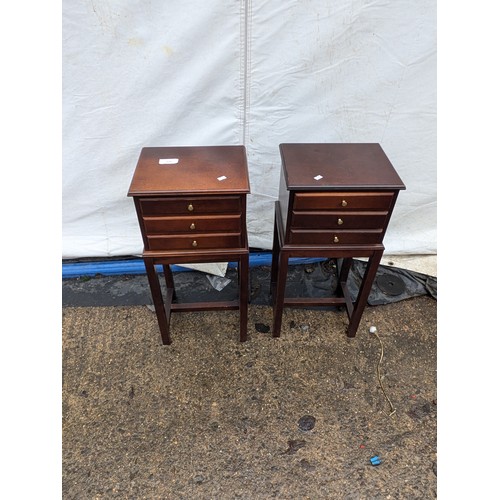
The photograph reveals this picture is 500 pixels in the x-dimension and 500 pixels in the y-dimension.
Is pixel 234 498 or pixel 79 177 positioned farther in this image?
pixel 79 177

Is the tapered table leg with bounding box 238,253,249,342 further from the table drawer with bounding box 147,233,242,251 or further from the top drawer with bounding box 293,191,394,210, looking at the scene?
the top drawer with bounding box 293,191,394,210

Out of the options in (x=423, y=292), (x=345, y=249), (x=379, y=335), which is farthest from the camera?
(x=423, y=292)

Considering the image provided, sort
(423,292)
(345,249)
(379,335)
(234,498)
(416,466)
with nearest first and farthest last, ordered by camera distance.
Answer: (234,498), (416,466), (345,249), (379,335), (423,292)

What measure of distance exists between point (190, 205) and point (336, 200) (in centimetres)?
63

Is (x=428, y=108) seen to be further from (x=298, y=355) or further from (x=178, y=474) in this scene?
(x=178, y=474)

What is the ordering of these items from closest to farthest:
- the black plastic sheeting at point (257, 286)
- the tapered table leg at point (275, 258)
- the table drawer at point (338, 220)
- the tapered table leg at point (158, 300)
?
the table drawer at point (338, 220) → the tapered table leg at point (158, 300) → the tapered table leg at point (275, 258) → the black plastic sheeting at point (257, 286)

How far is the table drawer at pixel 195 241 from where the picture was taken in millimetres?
1666

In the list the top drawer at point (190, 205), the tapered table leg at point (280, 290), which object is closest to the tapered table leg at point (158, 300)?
the top drawer at point (190, 205)

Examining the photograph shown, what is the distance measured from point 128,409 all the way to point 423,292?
194cm

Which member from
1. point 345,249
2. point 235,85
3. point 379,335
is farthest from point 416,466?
point 235,85

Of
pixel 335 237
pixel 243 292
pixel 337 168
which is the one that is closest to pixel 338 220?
pixel 335 237

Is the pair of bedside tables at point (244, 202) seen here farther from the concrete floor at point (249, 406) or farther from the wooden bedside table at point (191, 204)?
the concrete floor at point (249, 406)

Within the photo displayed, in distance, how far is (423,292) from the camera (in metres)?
2.47

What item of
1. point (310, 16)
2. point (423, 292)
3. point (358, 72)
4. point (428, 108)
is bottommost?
point (423, 292)
